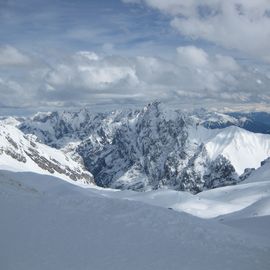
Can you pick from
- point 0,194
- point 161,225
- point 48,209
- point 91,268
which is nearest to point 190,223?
point 161,225

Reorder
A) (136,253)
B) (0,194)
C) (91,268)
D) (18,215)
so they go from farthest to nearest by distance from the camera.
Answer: (0,194)
(18,215)
(136,253)
(91,268)

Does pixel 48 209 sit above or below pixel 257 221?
above

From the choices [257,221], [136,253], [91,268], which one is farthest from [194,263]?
[257,221]

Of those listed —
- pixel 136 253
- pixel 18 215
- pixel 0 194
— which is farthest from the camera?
pixel 0 194

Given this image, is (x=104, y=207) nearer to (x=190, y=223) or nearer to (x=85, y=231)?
(x=85, y=231)

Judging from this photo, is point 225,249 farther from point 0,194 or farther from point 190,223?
point 0,194

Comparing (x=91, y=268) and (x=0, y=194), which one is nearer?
(x=91, y=268)
